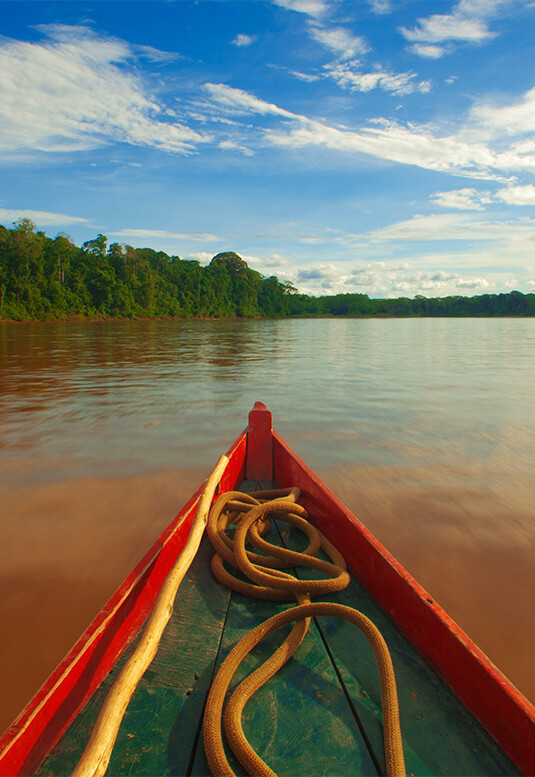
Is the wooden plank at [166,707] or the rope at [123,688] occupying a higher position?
the rope at [123,688]

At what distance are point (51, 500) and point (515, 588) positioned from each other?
357 cm

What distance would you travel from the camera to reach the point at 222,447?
17.6 feet

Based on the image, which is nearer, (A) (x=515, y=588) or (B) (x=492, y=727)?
(B) (x=492, y=727)

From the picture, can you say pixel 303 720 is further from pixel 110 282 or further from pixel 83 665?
pixel 110 282

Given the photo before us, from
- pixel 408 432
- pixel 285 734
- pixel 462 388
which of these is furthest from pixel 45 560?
pixel 462 388

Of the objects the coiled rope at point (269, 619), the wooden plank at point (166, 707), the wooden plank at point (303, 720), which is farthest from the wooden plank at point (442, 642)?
the wooden plank at point (166, 707)

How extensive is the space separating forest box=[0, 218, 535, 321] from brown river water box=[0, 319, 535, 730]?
144 feet

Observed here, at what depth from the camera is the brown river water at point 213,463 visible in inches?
92.4

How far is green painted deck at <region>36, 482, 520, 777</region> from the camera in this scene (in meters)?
1.17

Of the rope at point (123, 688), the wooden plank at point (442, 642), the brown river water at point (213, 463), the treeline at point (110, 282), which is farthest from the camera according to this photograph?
the treeline at point (110, 282)

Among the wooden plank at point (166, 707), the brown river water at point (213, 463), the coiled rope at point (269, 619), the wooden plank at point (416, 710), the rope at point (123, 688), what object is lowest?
the brown river water at point (213, 463)

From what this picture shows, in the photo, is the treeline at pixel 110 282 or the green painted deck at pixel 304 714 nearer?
the green painted deck at pixel 304 714

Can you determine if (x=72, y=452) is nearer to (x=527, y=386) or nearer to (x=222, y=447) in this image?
(x=222, y=447)

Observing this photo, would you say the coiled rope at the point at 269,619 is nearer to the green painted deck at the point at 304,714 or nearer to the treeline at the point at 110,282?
the green painted deck at the point at 304,714
